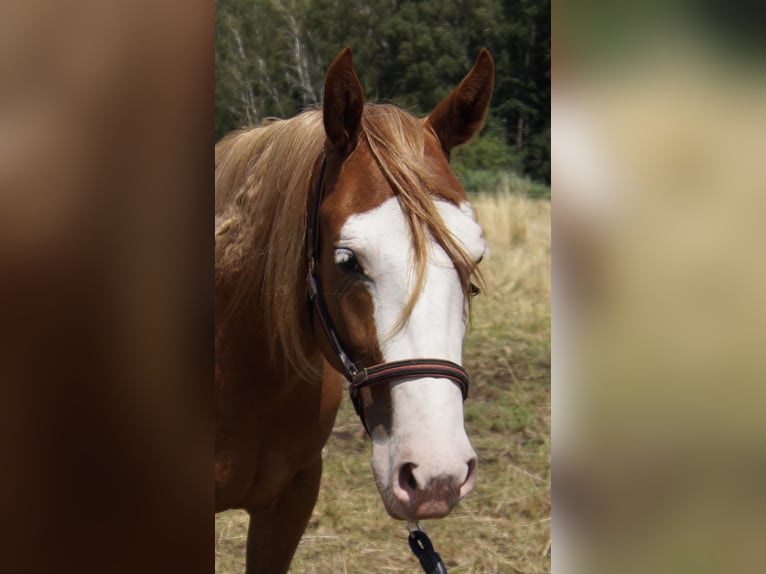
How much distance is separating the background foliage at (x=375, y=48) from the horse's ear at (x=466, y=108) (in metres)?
0.09

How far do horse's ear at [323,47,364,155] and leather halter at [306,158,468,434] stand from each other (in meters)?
0.06

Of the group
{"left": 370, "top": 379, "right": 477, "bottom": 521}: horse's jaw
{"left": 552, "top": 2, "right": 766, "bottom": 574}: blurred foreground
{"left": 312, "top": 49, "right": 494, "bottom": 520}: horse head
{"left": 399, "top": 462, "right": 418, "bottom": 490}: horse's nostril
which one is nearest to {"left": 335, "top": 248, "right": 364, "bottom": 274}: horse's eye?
{"left": 312, "top": 49, "right": 494, "bottom": 520}: horse head

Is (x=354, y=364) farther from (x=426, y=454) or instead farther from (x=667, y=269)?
(x=667, y=269)

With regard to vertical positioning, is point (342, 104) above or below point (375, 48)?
below

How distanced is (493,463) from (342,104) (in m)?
2.05

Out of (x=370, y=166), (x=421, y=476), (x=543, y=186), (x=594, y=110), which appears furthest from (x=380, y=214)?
(x=543, y=186)

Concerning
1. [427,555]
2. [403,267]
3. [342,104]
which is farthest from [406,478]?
[342,104]

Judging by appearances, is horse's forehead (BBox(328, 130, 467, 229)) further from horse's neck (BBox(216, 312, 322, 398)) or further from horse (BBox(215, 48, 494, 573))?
horse's neck (BBox(216, 312, 322, 398))

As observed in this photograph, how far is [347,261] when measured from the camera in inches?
48.3

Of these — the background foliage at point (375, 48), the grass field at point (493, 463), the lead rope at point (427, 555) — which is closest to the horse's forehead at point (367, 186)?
the background foliage at point (375, 48)

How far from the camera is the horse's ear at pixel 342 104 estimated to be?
48.9 inches

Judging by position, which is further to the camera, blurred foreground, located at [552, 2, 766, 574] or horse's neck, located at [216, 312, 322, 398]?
horse's neck, located at [216, 312, 322, 398]

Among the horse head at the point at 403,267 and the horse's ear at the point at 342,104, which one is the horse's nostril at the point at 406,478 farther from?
the horse's ear at the point at 342,104

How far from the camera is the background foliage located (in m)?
1.38
